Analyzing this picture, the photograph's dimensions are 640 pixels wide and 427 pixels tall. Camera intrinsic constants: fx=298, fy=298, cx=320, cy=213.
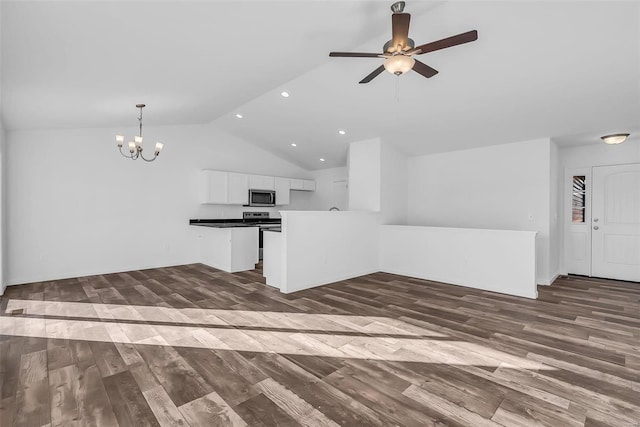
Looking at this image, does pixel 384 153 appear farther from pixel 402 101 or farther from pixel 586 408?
pixel 586 408

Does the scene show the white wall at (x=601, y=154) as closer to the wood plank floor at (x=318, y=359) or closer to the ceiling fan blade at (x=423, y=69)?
the wood plank floor at (x=318, y=359)

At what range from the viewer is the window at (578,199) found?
5.54 meters

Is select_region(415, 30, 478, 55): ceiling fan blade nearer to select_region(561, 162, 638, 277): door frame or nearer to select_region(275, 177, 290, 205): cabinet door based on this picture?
select_region(561, 162, 638, 277): door frame

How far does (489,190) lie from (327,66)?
3.78 metres

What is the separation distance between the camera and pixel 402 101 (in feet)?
15.0

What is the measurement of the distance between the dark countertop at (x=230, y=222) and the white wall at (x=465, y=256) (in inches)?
128

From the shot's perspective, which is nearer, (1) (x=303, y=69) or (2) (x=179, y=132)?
(1) (x=303, y=69)

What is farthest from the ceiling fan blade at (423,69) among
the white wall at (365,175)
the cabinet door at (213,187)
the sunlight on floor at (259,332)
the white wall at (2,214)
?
the white wall at (2,214)

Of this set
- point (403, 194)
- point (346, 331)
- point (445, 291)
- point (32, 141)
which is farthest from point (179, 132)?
point (445, 291)

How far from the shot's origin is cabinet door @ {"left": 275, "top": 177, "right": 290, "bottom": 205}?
8.01m

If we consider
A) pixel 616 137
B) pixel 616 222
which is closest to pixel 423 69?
pixel 616 137

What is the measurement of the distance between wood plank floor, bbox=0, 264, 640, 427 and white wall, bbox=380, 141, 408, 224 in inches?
88.2

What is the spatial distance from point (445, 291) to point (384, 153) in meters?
2.84

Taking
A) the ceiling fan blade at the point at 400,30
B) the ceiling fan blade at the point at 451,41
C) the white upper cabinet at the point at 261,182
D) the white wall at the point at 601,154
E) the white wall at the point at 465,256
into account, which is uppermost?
the ceiling fan blade at the point at 400,30
